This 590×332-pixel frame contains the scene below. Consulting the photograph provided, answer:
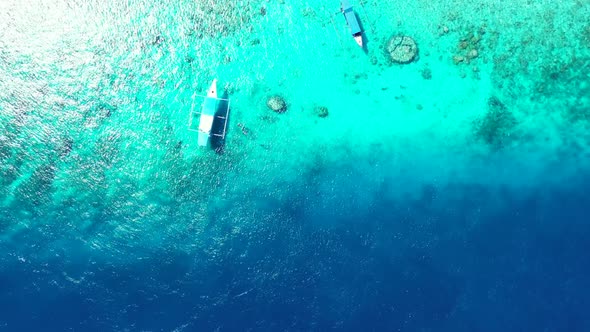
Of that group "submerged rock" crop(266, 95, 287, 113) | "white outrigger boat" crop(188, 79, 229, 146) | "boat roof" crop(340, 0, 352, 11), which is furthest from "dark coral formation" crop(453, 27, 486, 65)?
"white outrigger boat" crop(188, 79, 229, 146)

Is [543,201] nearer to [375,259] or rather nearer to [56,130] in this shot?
[375,259]

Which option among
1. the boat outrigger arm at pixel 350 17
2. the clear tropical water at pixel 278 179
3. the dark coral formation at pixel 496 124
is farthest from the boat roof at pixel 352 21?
the dark coral formation at pixel 496 124

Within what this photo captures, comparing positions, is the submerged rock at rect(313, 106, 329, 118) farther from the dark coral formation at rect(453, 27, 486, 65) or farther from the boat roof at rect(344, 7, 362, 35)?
the dark coral formation at rect(453, 27, 486, 65)

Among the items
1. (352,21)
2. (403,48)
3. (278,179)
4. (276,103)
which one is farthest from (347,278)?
Answer: (352,21)

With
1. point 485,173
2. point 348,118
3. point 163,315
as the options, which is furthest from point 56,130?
point 485,173

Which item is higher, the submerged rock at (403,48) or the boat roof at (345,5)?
the boat roof at (345,5)

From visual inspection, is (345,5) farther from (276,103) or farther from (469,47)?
(469,47)

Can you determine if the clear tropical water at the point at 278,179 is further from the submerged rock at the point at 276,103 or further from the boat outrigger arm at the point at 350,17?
the boat outrigger arm at the point at 350,17
